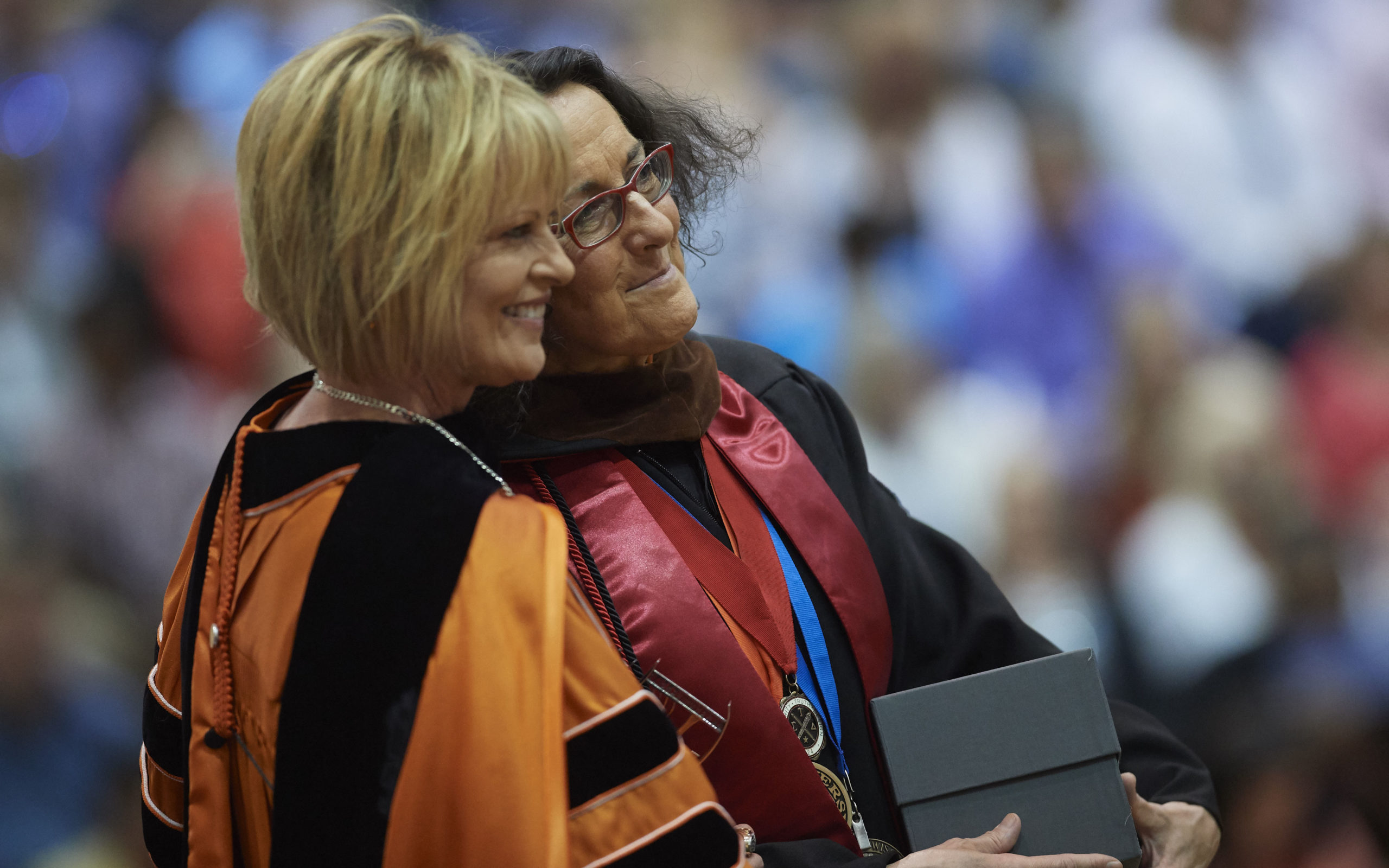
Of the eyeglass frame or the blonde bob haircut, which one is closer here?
the blonde bob haircut

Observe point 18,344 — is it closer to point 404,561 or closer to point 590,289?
point 590,289

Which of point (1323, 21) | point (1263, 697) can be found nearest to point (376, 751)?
point (1263, 697)

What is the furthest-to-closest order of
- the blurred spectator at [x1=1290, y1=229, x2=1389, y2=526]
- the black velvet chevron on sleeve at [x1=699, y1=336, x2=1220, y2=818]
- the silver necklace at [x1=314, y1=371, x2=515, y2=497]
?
the blurred spectator at [x1=1290, y1=229, x2=1389, y2=526]
the black velvet chevron on sleeve at [x1=699, y1=336, x2=1220, y2=818]
the silver necklace at [x1=314, y1=371, x2=515, y2=497]

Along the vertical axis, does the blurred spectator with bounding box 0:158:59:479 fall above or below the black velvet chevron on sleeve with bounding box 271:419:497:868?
below

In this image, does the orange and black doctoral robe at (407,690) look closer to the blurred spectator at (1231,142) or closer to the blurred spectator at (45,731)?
the blurred spectator at (45,731)

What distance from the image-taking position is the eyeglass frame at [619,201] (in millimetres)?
2055

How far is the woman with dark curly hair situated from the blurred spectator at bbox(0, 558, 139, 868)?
3194mm

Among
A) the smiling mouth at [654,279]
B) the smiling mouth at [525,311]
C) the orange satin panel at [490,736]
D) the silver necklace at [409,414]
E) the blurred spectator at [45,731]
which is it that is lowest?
the blurred spectator at [45,731]

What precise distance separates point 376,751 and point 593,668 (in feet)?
0.86

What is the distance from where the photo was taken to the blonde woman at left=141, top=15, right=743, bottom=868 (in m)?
1.51

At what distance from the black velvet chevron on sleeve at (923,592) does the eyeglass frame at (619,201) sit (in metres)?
0.41

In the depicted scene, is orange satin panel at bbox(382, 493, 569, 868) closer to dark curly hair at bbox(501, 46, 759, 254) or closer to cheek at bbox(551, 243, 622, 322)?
cheek at bbox(551, 243, 622, 322)

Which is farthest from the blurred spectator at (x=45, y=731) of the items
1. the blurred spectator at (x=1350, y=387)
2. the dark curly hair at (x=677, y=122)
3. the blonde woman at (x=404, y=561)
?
the blurred spectator at (x=1350, y=387)

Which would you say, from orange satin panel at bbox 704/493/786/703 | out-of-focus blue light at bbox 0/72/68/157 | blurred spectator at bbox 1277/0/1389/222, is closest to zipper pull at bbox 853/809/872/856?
orange satin panel at bbox 704/493/786/703
